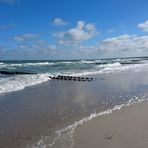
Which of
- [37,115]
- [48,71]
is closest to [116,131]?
[37,115]

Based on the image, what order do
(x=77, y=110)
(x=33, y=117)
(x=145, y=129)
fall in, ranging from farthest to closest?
1. (x=77, y=110)
2. (x=33, y=117)
3. (x=145, y=129)

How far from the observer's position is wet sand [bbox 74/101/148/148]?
233 inches

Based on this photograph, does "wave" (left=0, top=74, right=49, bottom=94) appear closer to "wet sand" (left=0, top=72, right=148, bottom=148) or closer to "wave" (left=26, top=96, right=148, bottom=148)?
"wet sand" (left=0, top=72, right=148, bottom=148)

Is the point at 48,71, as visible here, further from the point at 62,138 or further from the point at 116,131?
the point at 62,138

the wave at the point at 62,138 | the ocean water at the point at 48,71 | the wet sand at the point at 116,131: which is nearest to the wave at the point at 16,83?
the ocean water at the point at 48,71

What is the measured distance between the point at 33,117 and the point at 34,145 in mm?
2750

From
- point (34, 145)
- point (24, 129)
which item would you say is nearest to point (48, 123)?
point (24, 129)

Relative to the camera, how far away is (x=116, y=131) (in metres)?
6.75

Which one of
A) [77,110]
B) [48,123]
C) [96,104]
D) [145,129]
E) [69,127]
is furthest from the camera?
[96,104]

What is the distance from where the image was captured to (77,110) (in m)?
9.66

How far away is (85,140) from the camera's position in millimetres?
6230

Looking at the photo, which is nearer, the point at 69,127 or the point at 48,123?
the point at 69,127

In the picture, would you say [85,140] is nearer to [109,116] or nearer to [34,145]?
[34,145]

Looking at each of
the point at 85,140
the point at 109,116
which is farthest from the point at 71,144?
the point at 109,116
